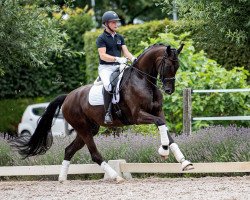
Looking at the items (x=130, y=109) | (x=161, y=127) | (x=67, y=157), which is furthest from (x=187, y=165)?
(x=67, y=157)

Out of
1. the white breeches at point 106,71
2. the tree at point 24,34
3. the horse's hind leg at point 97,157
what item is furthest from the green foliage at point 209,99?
the white breeches at point 106,71

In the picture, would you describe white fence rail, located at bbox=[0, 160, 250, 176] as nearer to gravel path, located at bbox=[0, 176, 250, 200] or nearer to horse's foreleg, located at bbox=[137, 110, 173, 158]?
gravel path, located at bbox=[0, 176, 250, 200]

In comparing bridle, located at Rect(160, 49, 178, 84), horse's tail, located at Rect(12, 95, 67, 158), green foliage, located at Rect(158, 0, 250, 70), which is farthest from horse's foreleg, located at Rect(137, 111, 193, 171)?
horse's tail, located at Rect(12, 95, 67, 158)

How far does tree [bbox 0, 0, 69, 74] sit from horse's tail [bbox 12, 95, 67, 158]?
8.32 ft

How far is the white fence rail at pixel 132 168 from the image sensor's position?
39.5 feet

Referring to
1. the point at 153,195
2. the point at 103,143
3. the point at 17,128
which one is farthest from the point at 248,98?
the point at 17,128

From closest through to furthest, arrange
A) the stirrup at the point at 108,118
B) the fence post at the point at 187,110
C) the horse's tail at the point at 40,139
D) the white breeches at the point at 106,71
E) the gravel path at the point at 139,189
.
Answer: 1. the gravel path at the point at 139,189
2. the stirrup at the point at 108,118
3. the white breeches at the point at 106,71
4. the horse's tail at the point at 40,139
5. the fence post at the point at 187,110

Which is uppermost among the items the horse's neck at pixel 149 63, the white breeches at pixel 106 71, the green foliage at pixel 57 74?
the horse's neck at pixel 149 63

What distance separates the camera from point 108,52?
12586 mm

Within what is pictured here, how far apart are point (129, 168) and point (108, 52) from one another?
1.94 metres

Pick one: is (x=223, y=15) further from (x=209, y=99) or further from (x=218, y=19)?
(x=209, y=99)

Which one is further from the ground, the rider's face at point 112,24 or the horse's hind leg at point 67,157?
the rider's face at point 112,24

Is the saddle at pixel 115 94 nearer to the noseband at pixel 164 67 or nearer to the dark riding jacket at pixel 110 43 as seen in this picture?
the dark riding jacket at pixel 110 43

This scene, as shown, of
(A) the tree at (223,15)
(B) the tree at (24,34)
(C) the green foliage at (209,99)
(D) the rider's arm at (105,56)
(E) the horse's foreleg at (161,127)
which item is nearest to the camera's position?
(E) the horse's foreleg at (161,127)
